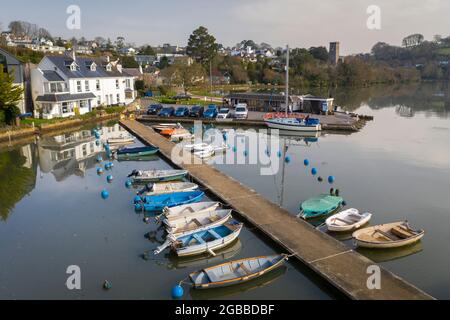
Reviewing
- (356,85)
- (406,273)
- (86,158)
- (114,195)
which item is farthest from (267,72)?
(406,273)

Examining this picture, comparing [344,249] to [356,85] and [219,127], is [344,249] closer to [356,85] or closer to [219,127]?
[219,127]

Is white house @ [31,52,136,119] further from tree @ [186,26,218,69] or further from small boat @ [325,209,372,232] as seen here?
tree @ [186,26,218,69]

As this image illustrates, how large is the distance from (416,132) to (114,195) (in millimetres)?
31569

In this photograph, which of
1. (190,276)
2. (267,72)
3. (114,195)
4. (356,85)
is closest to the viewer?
(190,276)

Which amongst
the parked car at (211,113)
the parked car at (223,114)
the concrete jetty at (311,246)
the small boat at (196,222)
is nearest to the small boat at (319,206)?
the concrete jetty at (311,246)

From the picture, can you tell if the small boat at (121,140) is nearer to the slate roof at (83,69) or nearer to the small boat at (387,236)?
the slate roof at (83,69)

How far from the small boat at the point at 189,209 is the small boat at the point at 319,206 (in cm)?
398

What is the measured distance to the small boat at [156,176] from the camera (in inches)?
850

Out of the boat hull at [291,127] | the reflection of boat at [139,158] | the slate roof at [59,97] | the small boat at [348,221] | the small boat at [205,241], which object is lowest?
the small boat at [205,241]

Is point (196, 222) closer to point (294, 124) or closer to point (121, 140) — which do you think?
point (121, 140)

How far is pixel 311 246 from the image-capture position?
13.3 metres

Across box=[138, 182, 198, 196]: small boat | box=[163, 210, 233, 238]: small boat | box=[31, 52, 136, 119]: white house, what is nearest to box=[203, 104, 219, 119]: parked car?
box=[31, 52, 136, 119]: white house

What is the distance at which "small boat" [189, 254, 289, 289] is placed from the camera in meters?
11.5
